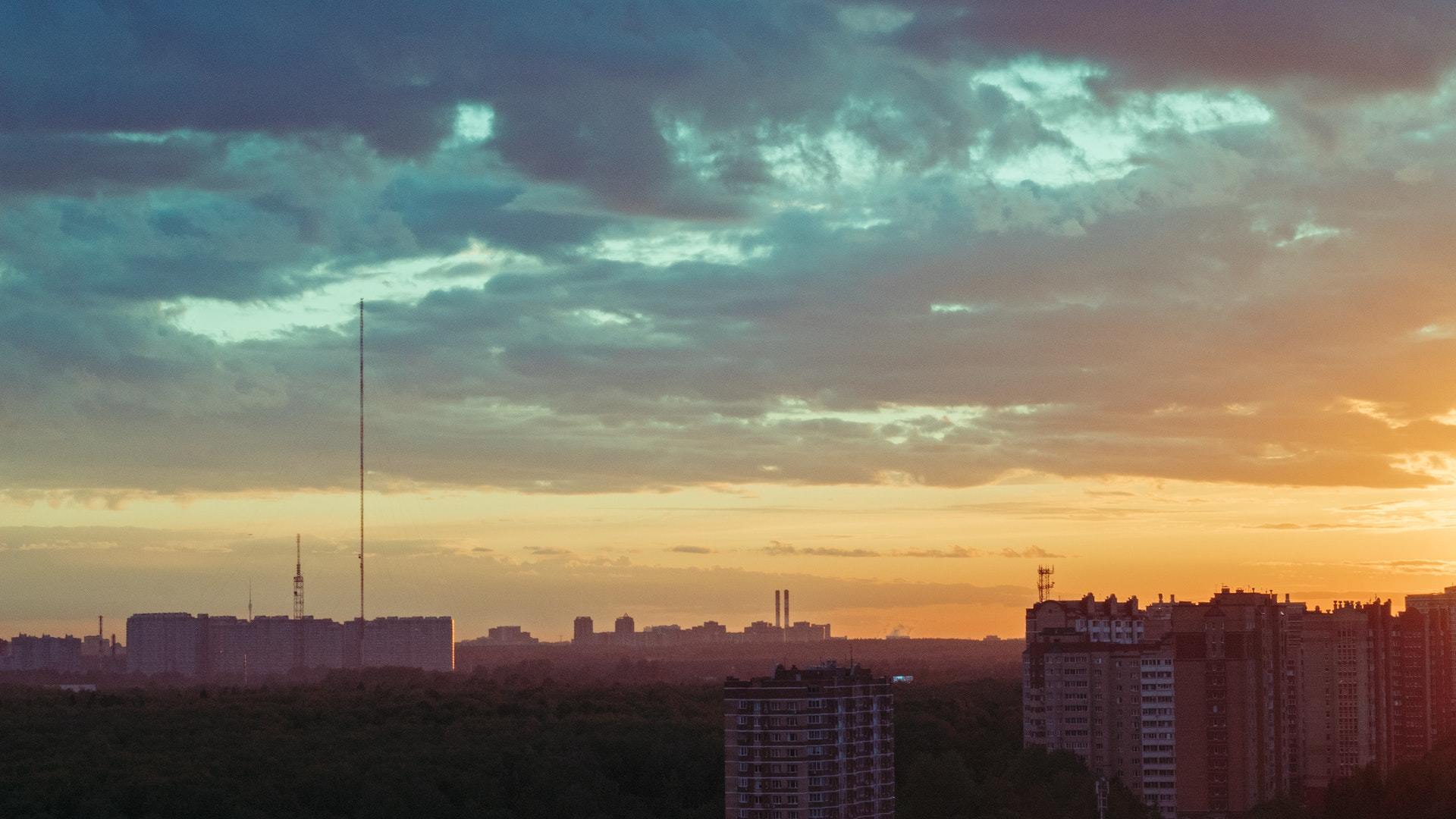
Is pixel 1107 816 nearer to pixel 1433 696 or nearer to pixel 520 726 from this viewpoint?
pixel 520 726

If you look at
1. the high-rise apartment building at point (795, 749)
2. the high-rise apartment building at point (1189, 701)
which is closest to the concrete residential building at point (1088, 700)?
the high-rise apartment building at point (1189, 701)

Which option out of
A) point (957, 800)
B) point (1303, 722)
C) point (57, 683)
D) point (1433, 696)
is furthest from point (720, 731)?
point (57, 683)

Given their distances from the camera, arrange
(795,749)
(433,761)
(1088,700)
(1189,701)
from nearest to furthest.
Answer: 1. (795,749)
2. (433,761)
3. (1189,701)
4. (1088,700)

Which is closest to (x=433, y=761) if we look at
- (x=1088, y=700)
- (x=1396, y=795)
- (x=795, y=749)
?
(x=795, y=749)

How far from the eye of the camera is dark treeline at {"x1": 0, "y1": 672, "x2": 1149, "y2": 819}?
64375 millimetres

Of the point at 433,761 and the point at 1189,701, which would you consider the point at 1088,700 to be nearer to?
the point at 1189,701

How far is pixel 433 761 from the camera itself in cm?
7281

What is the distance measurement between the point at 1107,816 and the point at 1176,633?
18360 mm

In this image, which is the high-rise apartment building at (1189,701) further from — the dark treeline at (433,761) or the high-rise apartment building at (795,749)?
the high-rise apartment building at (795,749)

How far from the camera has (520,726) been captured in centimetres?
8850

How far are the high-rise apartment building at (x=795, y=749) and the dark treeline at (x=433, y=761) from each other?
41.4ft

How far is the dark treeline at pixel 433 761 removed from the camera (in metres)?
64.4

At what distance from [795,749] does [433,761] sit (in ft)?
89.6

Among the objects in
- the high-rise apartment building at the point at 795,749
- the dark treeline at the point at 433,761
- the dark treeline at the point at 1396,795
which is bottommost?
the dark treeline at the point at 1396,795
